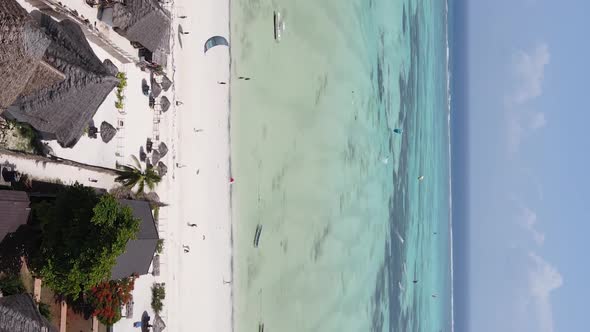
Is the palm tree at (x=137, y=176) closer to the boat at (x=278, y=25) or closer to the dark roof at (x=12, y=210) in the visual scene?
the dark roof at (x=12, y=210)

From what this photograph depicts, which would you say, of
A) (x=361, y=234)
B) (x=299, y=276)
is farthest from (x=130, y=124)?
(x=361, y=234)

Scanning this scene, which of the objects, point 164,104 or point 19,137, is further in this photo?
point 164,104

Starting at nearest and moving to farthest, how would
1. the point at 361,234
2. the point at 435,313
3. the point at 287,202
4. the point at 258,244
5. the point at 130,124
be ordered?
the point at 130,124 → the point at 258,244 → the point at 287,202 → the point at 361,234 → the point at 435,313

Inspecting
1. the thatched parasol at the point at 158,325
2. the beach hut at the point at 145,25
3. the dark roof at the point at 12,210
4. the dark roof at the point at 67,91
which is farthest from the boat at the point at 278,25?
the dark roof at the point at 12,210

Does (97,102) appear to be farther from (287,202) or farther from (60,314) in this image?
(287,202)

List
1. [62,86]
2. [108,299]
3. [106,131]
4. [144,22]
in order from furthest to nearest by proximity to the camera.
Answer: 1. [144,22]
2. [106,131]
3. [108,299]
4. [62,86]

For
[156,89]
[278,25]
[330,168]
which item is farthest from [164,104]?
[330,168]

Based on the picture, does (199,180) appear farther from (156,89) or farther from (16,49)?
(16,49)

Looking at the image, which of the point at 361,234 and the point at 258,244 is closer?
the point at 258,244
